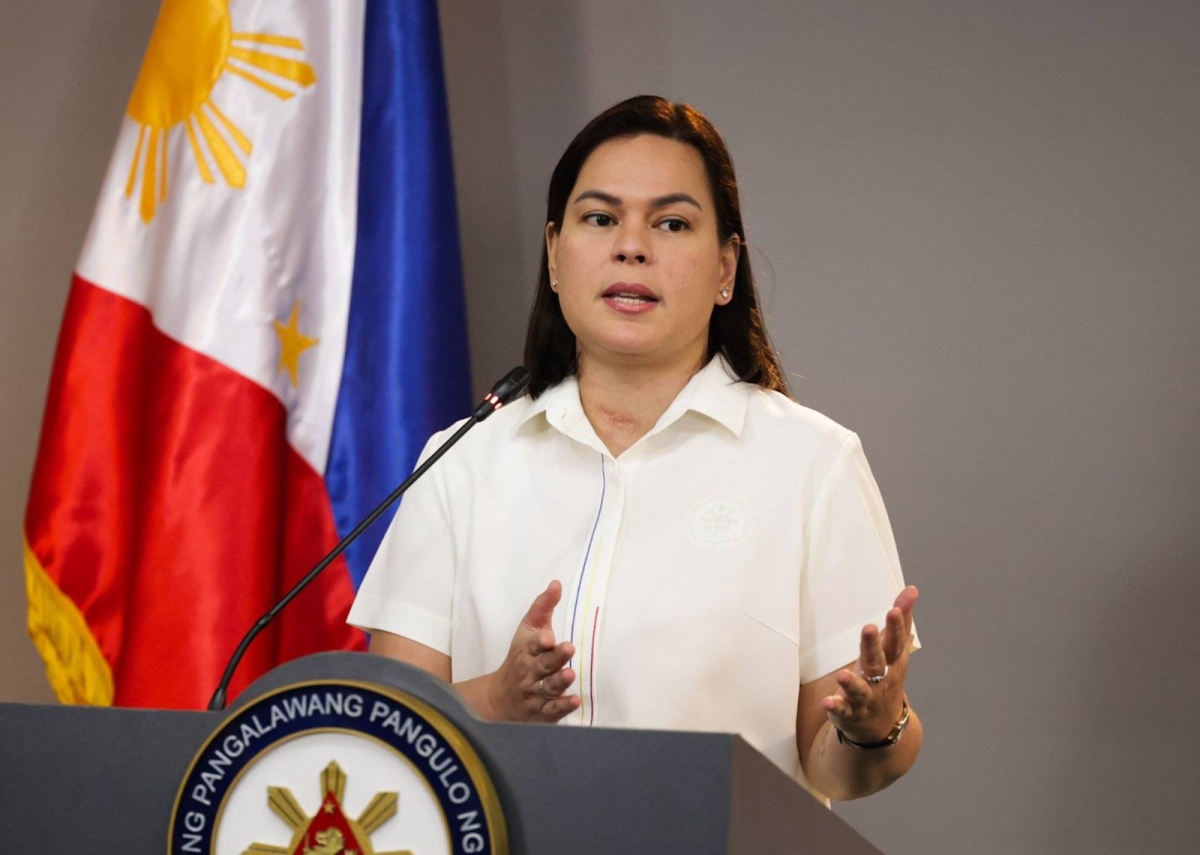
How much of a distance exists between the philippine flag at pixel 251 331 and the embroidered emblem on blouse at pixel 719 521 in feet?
2.83

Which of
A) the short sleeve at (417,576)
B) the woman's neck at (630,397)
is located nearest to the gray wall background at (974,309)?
the woman's neck at (630,397)

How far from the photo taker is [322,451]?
2.59m

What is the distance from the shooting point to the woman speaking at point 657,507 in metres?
1.74

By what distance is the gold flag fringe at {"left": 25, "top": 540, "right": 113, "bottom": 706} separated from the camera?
2.55 meters

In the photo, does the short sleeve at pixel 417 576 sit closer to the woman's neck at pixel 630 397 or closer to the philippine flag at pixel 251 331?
the woman's neck at pixel 630 397

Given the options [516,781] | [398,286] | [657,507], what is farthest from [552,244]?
[516,781]

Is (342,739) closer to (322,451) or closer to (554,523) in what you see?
(554,523)

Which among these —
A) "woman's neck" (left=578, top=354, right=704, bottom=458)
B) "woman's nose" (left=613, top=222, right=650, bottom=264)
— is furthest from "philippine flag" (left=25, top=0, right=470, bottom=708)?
"woman's nose" (left=613, top=222, right=650, bottom=264)

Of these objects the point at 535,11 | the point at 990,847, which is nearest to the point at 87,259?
the point at 535,11

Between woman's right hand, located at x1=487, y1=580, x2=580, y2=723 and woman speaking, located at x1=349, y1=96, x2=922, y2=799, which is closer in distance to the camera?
woman's right hand, located at x1=487, y1=580, x2=580, y2=723

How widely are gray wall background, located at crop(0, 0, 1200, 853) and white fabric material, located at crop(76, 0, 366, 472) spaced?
0.44m

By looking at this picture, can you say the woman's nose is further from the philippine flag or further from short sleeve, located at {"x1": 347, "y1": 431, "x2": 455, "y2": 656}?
the philippine flag

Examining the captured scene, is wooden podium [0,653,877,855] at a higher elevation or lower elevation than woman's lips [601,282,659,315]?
lower

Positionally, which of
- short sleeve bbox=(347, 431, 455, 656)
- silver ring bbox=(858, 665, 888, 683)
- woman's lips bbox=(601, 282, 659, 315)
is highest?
woman's lips bbox=(601, 282, 659, 315)
